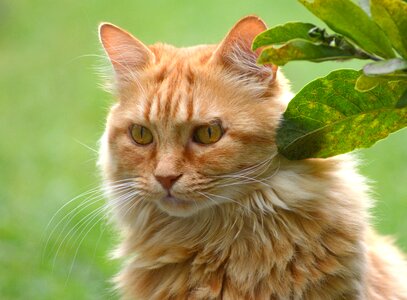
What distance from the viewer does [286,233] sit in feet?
8.05

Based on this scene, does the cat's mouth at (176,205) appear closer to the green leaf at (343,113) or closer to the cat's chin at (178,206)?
the cat's chin at (178,206)

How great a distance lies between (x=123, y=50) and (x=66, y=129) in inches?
153

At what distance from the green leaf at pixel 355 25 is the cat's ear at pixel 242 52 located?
894mm

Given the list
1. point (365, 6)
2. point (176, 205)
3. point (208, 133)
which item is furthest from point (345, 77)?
point (176, 205)

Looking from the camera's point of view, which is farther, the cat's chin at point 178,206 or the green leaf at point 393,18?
the cat's chin at point 178,206

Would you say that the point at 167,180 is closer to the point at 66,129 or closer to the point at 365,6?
the point at 365,6

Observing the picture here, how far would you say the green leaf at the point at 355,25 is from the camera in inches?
56.9

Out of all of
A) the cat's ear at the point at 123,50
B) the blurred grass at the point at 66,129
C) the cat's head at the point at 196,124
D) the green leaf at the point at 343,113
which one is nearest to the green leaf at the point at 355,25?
the green leaf at the point at 343,113

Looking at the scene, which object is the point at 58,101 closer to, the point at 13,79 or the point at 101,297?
the point at 13,79

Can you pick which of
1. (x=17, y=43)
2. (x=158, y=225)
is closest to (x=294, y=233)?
(x=158, y=225)

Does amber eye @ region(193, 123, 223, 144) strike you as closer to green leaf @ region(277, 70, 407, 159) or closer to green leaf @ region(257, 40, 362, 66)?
green leaf @ region(277, 70, 407, 159)

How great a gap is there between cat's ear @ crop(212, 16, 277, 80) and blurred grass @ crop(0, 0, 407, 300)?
617mm

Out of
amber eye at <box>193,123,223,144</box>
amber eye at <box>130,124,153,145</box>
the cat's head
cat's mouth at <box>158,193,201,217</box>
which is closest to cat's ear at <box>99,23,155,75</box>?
the cat's head

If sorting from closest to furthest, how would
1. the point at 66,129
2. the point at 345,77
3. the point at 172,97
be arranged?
the point at 345,77 < the point at 172,97 < the point at 66,129
